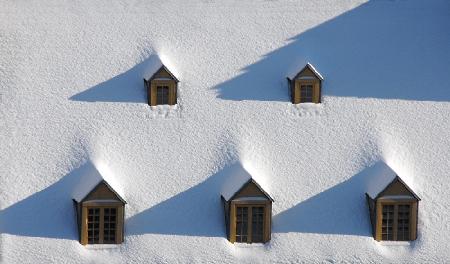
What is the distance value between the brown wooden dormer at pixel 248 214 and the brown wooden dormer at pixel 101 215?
5009 millimetres

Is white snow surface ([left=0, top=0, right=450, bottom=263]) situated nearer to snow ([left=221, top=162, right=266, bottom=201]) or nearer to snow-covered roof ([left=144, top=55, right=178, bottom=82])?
snow-covered roof ([left=144, top=55, right=178, bottom=82])

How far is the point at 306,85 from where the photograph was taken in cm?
6053

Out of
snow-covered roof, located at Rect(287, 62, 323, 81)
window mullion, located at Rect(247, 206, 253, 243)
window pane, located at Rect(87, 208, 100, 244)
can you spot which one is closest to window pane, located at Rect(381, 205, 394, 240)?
window mullion, located at Rect(247, 206, 253, 243)

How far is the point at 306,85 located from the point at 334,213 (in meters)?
6.34

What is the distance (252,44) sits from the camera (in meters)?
61.4

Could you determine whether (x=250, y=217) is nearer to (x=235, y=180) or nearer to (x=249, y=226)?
(x=249, y=226)

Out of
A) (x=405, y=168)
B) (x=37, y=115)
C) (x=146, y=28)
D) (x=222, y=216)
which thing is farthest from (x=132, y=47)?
(x=405, y=168)

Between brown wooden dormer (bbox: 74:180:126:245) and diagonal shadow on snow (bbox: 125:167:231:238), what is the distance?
647 millimetres

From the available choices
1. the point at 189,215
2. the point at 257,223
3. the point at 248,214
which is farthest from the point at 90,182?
A: the point at 257,223

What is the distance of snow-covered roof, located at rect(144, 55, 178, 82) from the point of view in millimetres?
59750

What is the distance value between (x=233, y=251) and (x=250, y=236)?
1065mm

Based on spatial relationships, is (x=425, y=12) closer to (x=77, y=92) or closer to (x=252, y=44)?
(x=252, y=44)

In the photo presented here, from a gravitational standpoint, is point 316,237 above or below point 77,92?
below

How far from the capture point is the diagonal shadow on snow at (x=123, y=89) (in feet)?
196
